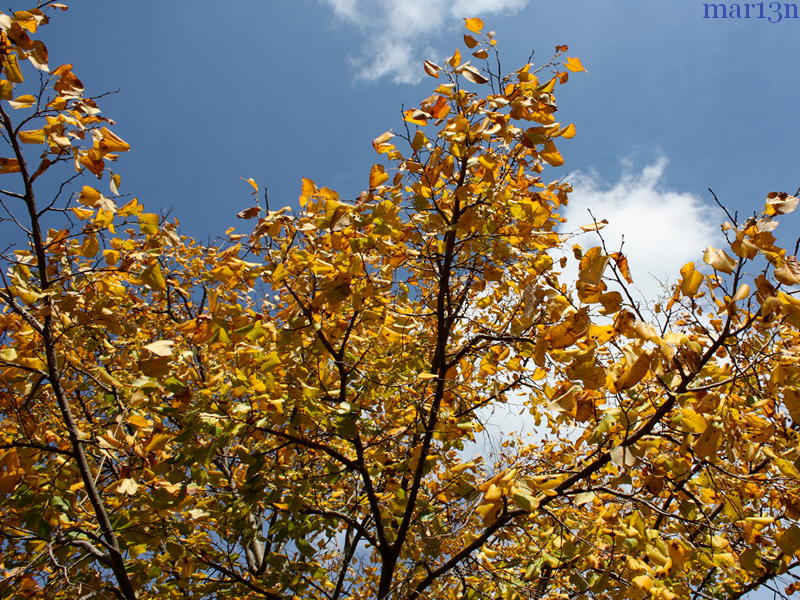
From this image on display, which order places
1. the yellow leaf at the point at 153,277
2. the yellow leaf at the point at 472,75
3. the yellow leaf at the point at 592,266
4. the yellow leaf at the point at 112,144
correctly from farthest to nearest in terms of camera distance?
the yellow leaf at the point at 472,75 < the yellow leaf at the point at 112,144 < the yellow leaf at the point at 153,277 < the yellow leaf at the point at 592,266

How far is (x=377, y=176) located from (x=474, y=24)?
3.14ft

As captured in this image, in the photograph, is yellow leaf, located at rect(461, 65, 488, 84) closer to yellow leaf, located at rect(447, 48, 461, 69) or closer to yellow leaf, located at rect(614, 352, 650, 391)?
yellow leaf, located at rect(447, 48, 461, 69)

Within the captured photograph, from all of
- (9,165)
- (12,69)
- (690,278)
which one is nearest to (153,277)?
(9,165)

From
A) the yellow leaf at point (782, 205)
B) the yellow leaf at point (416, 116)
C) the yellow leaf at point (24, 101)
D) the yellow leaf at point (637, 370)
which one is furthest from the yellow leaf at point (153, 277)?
the yellow leaf at point (782, 205)

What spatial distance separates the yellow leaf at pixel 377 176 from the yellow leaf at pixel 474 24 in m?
0.89

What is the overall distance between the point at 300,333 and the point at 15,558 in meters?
4.26

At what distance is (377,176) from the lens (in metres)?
2.40

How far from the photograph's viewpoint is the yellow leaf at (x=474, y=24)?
2533mm

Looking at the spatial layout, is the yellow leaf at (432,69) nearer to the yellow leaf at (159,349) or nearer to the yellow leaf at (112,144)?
the yellow leaf at (112,144)

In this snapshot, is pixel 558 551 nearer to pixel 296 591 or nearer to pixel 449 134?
pixel 296 591

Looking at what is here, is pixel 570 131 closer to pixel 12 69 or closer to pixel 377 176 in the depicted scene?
pixel 377 176

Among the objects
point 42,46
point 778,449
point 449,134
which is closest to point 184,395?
point 42,46

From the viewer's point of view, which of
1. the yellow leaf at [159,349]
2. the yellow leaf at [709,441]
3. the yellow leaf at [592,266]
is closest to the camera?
the yellow leaf at [709,441]

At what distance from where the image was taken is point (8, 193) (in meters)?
2.23
